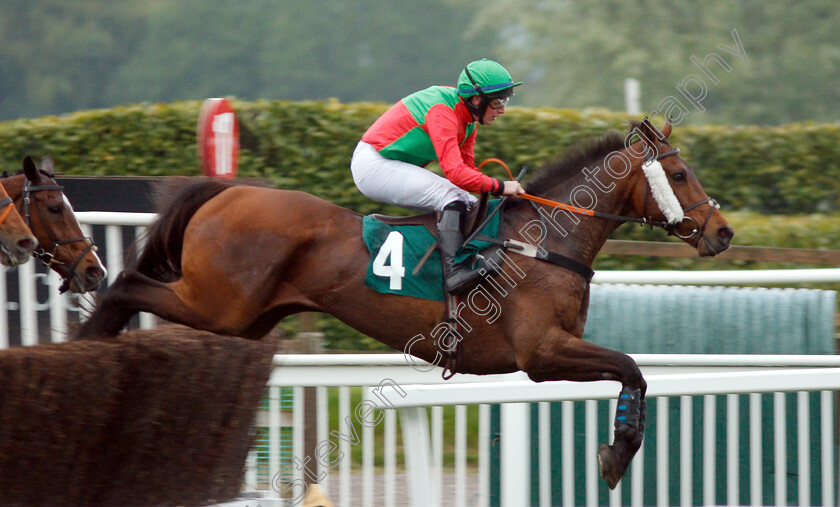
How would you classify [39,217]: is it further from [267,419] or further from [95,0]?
[95,0]

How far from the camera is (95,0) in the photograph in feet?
86.0

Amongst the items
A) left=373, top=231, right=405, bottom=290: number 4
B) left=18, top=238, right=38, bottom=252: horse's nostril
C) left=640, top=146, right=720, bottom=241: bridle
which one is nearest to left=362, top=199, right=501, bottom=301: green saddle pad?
left=373, top=231, right=405, bottom=290: number 4

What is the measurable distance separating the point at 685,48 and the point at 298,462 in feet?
43.7

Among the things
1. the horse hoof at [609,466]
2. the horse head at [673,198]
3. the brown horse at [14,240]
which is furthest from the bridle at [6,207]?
the horse head at [673,198]

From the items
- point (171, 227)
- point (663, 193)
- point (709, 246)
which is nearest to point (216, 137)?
point (171, 227)

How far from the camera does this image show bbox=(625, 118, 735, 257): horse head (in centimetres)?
438

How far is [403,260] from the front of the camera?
14.3 ft

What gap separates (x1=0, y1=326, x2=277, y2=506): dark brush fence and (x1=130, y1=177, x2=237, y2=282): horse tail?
0.34 m

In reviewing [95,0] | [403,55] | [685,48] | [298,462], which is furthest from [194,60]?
[298,462]

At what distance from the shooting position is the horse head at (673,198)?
4379mm

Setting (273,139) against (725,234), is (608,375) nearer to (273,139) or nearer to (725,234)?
(725,234)

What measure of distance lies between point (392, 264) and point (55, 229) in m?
1.70

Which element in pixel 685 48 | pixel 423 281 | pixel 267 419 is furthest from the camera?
pixel 685 48

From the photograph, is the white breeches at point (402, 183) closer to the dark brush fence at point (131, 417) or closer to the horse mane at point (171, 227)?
the horse mane at point (171, 227)
